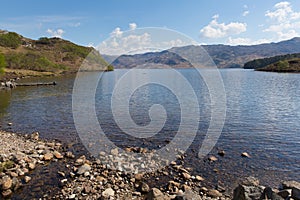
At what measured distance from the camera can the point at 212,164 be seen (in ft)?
59.9

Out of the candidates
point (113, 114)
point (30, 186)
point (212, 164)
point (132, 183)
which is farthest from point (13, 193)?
point (113, 114)

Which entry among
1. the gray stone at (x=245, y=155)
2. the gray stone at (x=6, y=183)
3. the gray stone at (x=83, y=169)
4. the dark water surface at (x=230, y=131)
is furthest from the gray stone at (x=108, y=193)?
the gray stone at (x=245, y=155)

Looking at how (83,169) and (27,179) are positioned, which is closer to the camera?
(27,179)

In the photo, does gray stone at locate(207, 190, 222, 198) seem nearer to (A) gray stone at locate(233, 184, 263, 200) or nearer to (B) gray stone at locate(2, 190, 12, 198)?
(A) gray stone at locate(233, 184, 263, 200)

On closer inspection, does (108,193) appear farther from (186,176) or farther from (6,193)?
(6,193)

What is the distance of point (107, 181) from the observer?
14859 millimetres

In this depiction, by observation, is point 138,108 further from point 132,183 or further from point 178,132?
point 132,183

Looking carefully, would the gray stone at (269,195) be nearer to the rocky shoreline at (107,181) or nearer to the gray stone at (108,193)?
the rocky shoreline at (107,181)

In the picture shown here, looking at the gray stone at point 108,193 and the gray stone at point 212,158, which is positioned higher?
the gray stone at point 212,158

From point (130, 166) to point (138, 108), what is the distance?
23973 mm

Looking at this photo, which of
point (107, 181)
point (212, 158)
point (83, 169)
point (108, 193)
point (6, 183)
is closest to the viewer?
point (108, 193)

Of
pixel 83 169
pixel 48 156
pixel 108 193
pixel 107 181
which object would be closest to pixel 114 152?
pixel 83 169

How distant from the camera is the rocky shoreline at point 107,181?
12.4 meters

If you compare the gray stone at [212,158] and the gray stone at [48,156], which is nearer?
the gray stone at [48,156]
